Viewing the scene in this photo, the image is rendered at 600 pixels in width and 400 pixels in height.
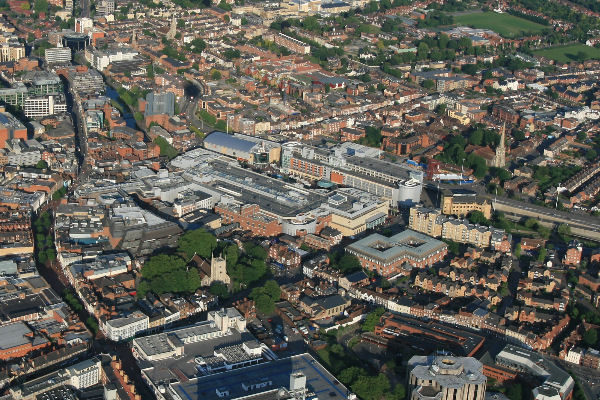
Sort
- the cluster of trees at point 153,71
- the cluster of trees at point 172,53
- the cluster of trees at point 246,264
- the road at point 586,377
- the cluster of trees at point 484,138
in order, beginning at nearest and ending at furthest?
the road at point 586,377 → the cluster of trees at point 246,264 → the cluster of trees at point 484,138 → the cluster of trees at point 153,71 → the cluster of trees at point 172,53

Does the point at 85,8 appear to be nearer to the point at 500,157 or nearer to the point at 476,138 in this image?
the point at 476,138

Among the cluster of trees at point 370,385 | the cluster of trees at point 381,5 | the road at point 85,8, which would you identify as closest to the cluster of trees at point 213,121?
the road at point 85,8

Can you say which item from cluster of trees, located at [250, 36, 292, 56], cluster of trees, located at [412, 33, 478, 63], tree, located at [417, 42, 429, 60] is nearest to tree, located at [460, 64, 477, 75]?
cluster of trees, located at [412, 33, 478, 63]

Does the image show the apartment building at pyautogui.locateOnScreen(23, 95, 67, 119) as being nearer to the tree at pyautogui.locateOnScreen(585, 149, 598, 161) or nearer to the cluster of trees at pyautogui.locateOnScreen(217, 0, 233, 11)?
the cluster of trees at pyautogui.locateOnScreen(217, 0, 233, 11)

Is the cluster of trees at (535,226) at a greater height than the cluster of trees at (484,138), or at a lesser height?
lesser

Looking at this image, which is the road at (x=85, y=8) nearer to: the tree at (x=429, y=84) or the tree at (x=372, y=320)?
the tree at (x=429, y=84)

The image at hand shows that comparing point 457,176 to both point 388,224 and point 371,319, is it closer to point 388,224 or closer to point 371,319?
point 388,224

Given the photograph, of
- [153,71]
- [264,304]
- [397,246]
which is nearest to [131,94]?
[153,71]
